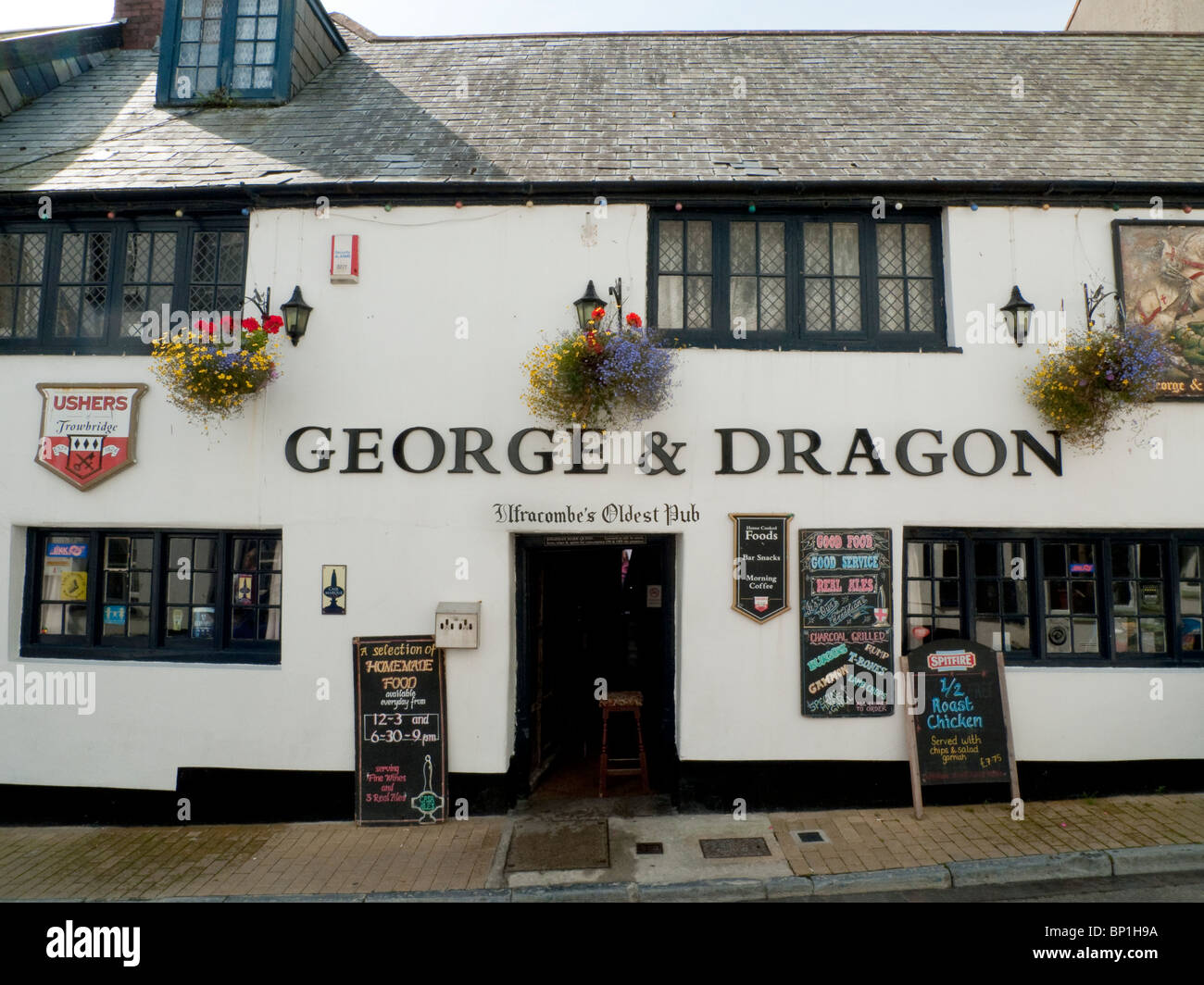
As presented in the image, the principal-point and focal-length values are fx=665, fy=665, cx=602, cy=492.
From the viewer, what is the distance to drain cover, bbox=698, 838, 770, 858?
562cm

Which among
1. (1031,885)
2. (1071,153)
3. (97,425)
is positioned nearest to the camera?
(1031,885)

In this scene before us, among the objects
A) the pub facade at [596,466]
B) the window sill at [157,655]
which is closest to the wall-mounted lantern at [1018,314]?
the pub facade at [596,466]

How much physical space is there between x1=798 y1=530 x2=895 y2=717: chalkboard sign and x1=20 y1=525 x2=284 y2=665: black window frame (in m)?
5.25

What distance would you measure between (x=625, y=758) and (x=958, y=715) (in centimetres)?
338

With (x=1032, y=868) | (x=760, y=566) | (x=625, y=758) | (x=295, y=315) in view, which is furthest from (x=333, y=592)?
(x=1032, y=868)

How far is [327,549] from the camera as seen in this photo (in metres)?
6.52

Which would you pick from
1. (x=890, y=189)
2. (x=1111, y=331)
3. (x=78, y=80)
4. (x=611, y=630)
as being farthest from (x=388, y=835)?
(x=78, y=80)

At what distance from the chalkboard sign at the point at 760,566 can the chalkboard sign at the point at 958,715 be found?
1.38 meters

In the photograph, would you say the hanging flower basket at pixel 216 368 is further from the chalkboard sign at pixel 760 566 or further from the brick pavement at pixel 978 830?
the brick pavement at pixel 978 830

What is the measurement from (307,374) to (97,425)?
83.9 inches

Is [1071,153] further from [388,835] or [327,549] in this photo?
[388,835]

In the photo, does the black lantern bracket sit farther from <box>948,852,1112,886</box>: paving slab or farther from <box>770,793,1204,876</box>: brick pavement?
<box>948,852,1112,886</box>: paving slab

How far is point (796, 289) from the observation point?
6.80 meters

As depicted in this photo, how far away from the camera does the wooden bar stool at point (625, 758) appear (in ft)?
22.9
